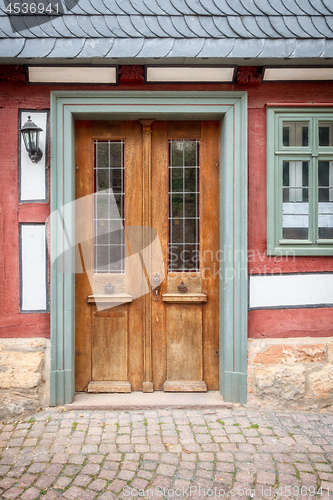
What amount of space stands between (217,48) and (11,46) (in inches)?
71.3

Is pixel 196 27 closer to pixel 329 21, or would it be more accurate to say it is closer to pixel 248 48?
pixel 248 48

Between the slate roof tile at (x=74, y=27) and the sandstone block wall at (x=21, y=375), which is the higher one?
the slate roof tile at (x=74, y=27)

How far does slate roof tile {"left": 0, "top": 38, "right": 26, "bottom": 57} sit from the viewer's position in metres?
3.18

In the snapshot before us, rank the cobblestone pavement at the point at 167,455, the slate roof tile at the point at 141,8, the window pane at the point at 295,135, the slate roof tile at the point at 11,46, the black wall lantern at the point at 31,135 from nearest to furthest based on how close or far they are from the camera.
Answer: the cobblestone pavement at the point at 167,455 → the slate roof tile at the point at 11,46 → the slate roof tile at the point at 141,8 → the black wall lantern at the point at 31,135 → the window pane at the point at 295,135

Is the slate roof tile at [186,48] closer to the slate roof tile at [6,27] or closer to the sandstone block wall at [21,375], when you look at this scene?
the slate roof tile at [6,27]

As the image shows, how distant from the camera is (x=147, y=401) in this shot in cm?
370

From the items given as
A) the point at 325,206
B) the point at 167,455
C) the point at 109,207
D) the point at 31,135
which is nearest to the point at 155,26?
the point at 31,135

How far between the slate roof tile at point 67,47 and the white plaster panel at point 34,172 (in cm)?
58

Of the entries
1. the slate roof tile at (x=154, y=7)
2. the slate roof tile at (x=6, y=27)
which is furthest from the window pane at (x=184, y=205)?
the slate roof tile at (x=6, y=27)

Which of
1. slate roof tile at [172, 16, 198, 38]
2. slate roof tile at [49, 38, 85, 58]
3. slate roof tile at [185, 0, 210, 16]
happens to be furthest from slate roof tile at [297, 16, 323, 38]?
slate roof tile at [49, 38, 85, 58]

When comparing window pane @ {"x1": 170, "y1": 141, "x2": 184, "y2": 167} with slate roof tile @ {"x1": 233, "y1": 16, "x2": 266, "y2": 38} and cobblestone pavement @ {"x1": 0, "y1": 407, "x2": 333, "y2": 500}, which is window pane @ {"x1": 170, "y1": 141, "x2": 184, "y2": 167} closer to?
slate roof tile @ {"x1": 233, "y1": 16, "x2": 266, "y2": 38}

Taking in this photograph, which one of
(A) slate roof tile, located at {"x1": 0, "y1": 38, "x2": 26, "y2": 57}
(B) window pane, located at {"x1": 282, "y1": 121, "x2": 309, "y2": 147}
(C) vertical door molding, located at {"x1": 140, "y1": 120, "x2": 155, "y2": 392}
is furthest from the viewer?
(C) vertical door molding, located at {"x1": 140, "y1": 120, "x2": 155, "y2": 392}

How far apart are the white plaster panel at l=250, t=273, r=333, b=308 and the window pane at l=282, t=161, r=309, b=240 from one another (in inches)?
16.8

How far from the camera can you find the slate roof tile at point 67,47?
3.21 meters
